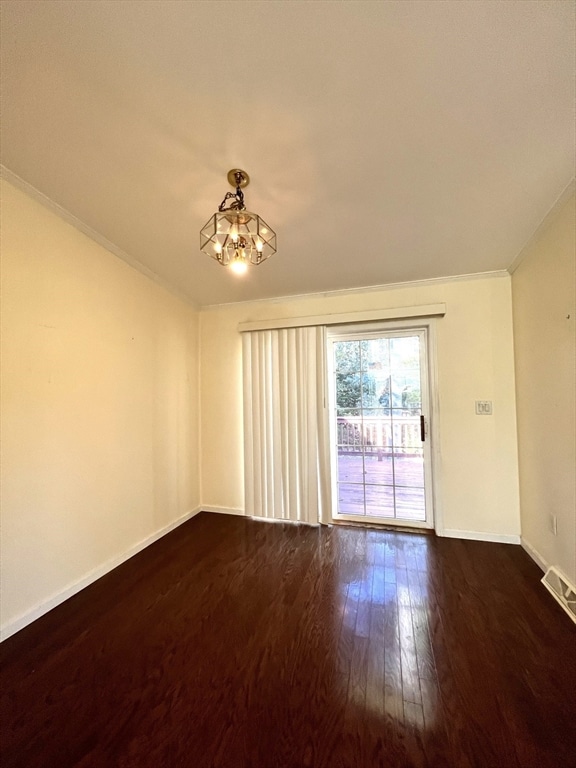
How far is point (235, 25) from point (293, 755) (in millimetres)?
2544

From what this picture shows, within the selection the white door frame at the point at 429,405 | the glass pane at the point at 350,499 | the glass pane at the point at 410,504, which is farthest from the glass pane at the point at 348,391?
the glass pane at the point at 410,504

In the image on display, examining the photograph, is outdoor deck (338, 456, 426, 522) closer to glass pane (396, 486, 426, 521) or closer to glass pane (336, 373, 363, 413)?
glass pane (396, 486, 426, 521)

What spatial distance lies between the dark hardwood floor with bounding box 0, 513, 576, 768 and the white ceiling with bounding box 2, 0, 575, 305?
2.49m

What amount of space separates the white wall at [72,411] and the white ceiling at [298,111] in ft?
1.38

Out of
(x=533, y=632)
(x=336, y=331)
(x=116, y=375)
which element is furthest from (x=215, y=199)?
(x=533, y=632)

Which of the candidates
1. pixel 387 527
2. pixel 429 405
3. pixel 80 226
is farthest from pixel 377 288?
pixel 80 226

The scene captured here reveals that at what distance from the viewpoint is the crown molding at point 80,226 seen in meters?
1.65

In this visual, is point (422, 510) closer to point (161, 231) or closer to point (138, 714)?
point (138, 714)

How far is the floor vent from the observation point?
1.77 m

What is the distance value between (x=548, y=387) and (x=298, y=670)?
2.31 meters

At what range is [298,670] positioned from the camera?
144cm

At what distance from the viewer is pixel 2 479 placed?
1645mm

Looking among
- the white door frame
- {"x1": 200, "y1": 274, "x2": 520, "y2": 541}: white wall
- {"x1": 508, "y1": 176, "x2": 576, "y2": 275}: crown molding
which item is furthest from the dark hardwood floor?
{"x1": 508, "y1": 176, "x2": 576, "y2": 275}: crown molding

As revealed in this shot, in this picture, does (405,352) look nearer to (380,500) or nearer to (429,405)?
(429,405)
